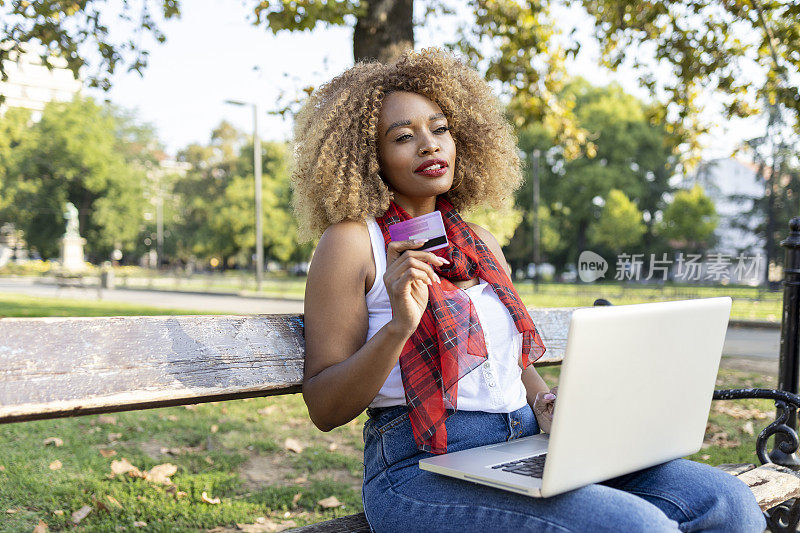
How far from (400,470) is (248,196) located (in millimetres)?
40151

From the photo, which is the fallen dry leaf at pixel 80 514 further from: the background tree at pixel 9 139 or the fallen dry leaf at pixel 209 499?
the background tree at pixel 9 139

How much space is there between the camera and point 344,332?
68.5 inches

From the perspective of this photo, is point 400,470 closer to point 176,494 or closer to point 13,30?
point 176,494

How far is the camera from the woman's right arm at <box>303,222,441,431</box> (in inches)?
62.2

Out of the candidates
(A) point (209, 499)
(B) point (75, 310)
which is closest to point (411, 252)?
(A) point (209, 499)

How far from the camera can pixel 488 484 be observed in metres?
1.41

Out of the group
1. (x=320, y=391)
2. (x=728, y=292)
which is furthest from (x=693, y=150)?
(x=320, y=391)

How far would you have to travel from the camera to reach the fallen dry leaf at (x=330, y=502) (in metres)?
3.27

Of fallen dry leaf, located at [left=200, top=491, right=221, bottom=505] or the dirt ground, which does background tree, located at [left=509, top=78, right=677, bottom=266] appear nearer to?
the dirt ground

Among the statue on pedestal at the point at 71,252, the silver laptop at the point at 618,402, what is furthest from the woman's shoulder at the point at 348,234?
the statue on pedestal at the point at 71,252

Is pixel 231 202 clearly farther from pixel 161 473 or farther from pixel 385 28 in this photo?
pixel 161 473

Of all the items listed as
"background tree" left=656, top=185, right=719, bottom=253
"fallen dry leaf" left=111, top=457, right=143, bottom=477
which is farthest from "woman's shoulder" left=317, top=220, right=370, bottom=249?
"background tree" left=656, top=185, right=719, bottom=253

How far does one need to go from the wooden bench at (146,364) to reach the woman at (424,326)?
0.55 ft

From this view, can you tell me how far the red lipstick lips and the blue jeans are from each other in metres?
0.68
